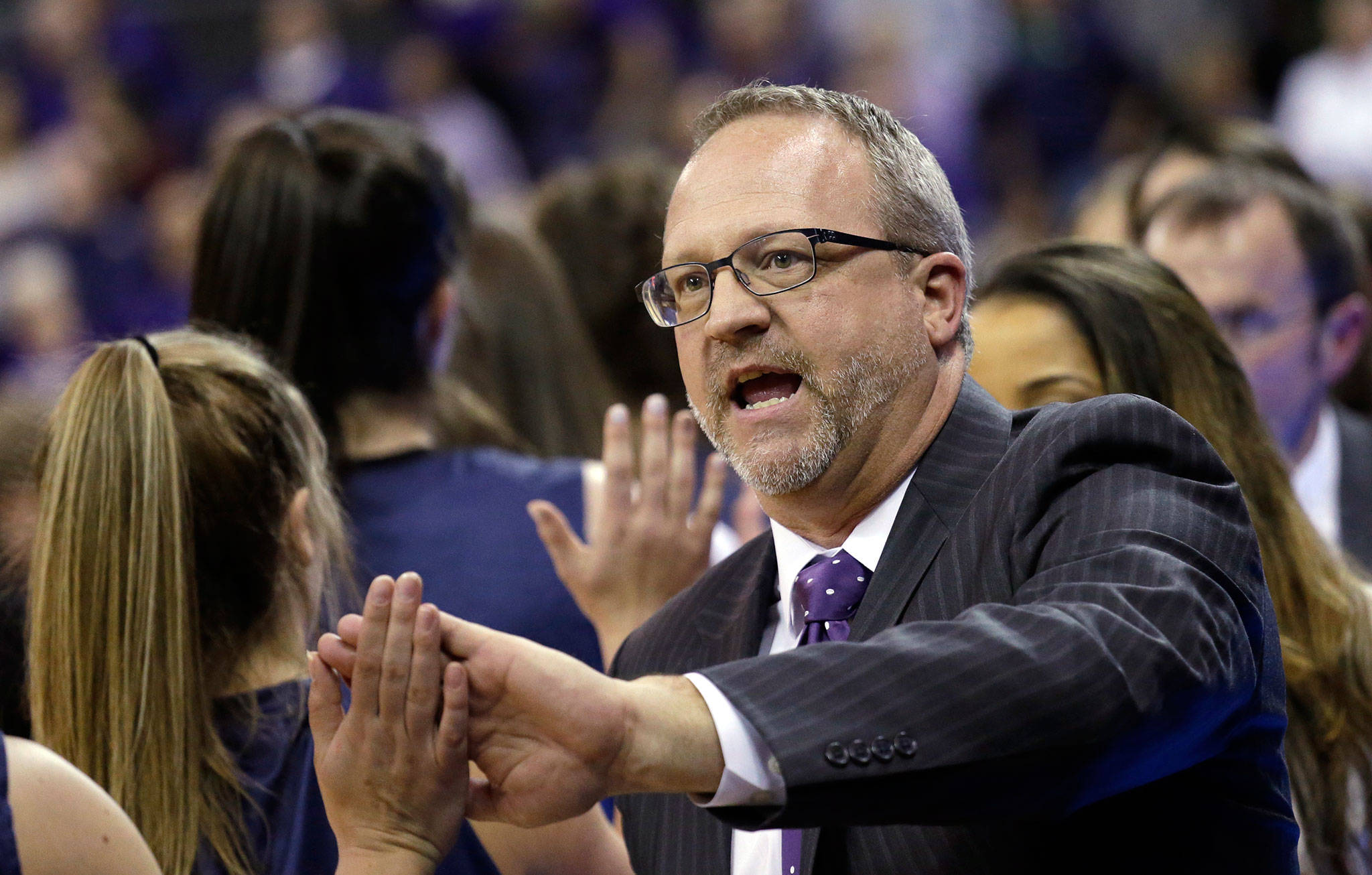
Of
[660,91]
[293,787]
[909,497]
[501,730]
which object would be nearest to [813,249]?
[909,497]

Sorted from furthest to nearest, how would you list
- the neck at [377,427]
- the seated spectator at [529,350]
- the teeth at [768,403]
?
the seated spectator at [529,350] < the neck at [377,427] < the teeth at [768,403]

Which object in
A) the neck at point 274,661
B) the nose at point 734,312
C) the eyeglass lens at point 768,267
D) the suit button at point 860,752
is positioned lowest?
the neck at point 274,661

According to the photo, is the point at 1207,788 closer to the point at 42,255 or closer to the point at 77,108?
the point at 42,255

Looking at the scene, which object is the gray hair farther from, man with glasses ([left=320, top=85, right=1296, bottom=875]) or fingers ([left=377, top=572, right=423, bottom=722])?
fingers ([left=377, top=572, right=423, bottom=722])

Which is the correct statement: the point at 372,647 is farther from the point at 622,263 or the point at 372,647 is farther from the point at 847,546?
the point at 622,263

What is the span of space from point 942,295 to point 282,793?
1.13 metres

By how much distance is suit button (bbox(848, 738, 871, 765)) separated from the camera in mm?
1409

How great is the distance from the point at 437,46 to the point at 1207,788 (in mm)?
8421

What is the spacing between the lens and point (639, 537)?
2592 millimetres

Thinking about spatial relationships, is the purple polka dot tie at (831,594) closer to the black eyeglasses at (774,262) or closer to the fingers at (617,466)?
the black eyeglasses at (774,262)

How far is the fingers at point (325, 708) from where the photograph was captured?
5.58 ft

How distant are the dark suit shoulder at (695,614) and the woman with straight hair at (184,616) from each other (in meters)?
0.26

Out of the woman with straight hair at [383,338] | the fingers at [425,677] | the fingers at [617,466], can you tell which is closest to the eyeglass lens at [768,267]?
the fingers at [617,466]

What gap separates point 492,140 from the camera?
929 cm
